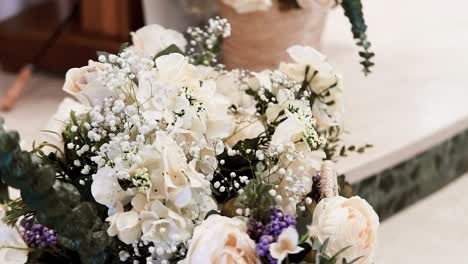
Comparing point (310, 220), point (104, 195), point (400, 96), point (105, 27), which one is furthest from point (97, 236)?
point (105, 27)

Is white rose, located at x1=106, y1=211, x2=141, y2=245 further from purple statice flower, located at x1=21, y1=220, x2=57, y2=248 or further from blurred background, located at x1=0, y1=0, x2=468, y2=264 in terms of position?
blurred background, located at x1=0, y1=0, x2=468, y2=264

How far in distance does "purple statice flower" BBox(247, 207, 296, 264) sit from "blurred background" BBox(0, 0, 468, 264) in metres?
0.53

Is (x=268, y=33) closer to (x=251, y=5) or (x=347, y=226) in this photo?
(x=251, y=5)

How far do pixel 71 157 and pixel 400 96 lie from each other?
0.94 meters

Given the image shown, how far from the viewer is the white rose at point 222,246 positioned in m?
0.58

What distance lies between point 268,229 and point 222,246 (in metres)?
0.04

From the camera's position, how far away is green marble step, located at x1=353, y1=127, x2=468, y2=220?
1.23 metres

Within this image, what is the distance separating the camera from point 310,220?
61cm

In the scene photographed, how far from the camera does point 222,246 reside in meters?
0.58

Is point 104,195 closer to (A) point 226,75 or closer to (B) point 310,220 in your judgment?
(B) point 310,220

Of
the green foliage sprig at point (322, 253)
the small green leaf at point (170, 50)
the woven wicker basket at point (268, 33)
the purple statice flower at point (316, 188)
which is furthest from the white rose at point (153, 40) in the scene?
the woven wicker basket at point (268, 33)

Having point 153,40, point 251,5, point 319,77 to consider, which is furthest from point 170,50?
point 251,5

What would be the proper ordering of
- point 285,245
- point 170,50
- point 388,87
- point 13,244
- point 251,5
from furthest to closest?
point 388,87
point 251,5
point 170,50
point 13,244
point 285,245

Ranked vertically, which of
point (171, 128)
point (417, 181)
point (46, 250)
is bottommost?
point (417, 181)
